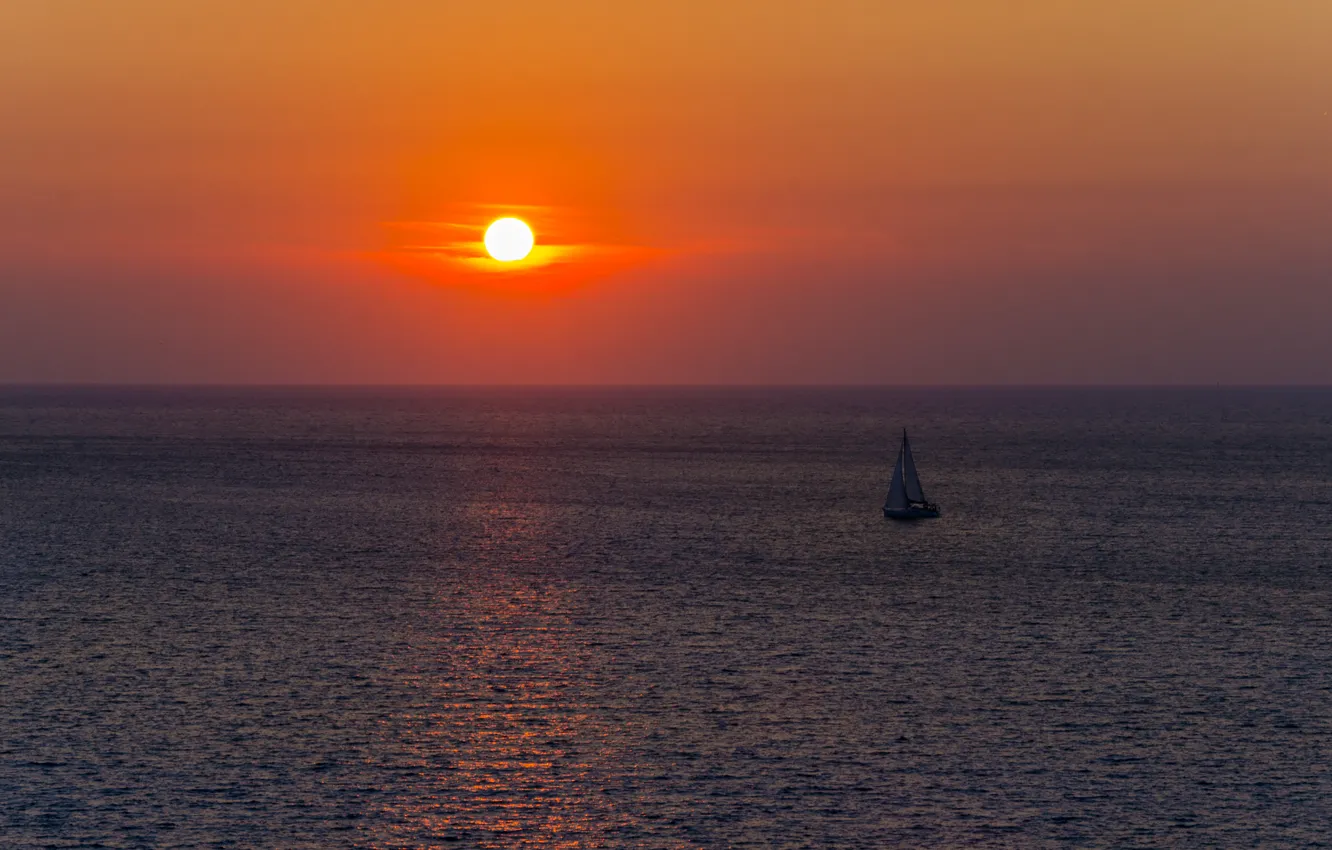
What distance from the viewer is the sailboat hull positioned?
139 m

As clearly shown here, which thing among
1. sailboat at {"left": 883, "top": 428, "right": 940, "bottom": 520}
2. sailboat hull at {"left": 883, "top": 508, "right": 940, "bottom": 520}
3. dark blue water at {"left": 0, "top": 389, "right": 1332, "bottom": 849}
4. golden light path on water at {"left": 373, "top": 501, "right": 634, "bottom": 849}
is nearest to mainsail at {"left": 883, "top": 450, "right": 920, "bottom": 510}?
sailboat at {"left": 883, "top": 428, "right": 940, "bottom": 520}

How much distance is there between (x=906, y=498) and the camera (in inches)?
5566

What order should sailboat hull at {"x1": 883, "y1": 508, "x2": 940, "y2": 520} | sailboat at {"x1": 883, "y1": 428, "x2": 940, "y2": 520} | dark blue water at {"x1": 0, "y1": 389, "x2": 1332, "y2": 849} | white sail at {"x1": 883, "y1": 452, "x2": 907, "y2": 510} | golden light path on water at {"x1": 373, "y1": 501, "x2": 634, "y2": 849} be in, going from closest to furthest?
golden light path on water at {"x1": 373, "y1": 501, "x2": 634, "y2": 849}, dark blue water at {"x1": 0, "y1": 389, "x2": 1332, "y2": 849}, sailboat hull at {"x1": 883, "y1": 508, "x2": 940, "y2": 520}, sailboat at {"x1": 883, "y1": 428, "x2": 940, "y2": 520}, white sail at {"x1": 883, "y1": 452, "x2": 907, "y2": 510}

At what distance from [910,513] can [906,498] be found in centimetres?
263

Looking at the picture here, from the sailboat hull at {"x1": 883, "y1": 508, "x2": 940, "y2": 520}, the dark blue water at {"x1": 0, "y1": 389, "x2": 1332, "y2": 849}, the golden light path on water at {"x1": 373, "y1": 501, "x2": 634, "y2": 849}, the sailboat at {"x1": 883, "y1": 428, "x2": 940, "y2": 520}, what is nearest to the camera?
the golden light path on water at {"x1": 373, "y1": 501, "x2": 634, "y2": 849}

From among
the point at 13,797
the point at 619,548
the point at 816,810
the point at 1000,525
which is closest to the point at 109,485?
the point at 619,548

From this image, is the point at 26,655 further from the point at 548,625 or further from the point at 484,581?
the point at 484,581

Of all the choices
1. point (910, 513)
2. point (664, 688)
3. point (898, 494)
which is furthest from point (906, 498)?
point (664, 688)

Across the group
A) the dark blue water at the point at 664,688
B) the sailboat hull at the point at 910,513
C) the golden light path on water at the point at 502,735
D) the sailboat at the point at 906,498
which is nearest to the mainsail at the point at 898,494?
the sailboat at the point at 906,498

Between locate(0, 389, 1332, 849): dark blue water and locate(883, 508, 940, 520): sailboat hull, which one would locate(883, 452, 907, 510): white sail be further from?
locate(0, 389, 1332, 849): dark blue water

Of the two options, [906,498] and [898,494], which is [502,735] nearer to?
[898,494]

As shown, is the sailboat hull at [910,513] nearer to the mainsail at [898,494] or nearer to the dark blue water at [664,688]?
the mainsail at [898,494]

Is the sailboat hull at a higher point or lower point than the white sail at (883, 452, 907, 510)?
lower

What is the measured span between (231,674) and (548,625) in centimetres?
1992
